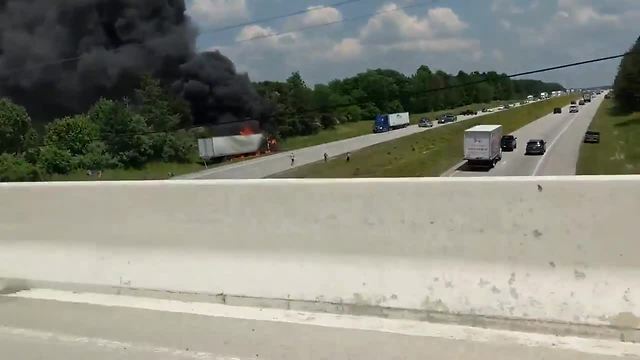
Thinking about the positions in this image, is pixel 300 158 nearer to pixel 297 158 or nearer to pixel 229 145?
pixel 297 158

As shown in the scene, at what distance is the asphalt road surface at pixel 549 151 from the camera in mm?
9812

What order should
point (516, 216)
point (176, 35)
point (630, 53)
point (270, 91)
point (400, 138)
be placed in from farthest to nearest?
1. point (176, 35)
2. point (270, 91)
3. point (400, 138)
4. point (630, 53)
5. point (516, 216)

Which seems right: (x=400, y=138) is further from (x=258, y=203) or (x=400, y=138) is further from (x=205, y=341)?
(x=205, y=341)

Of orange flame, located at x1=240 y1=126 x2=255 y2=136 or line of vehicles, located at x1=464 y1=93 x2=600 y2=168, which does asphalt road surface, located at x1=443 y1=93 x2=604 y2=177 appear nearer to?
line of vehicles, located at x1=464 y1=93 x2=600 y2=168

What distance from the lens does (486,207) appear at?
5.33m

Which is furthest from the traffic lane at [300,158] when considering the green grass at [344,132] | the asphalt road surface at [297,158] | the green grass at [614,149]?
the green grass at [614,149]

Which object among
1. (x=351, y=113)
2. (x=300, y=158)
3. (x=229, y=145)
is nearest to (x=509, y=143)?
(x=300, y=158)

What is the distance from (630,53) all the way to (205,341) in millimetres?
9870

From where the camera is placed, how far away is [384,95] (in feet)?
63.1

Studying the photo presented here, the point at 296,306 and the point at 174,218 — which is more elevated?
the point at 174,218

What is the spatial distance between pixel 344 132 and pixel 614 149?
32.3ft

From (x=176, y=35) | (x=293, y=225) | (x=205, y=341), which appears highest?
(x=176, y=35)

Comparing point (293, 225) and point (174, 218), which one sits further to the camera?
point (174, 218)

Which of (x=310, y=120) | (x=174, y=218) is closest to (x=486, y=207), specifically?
(x=174, y=218)
